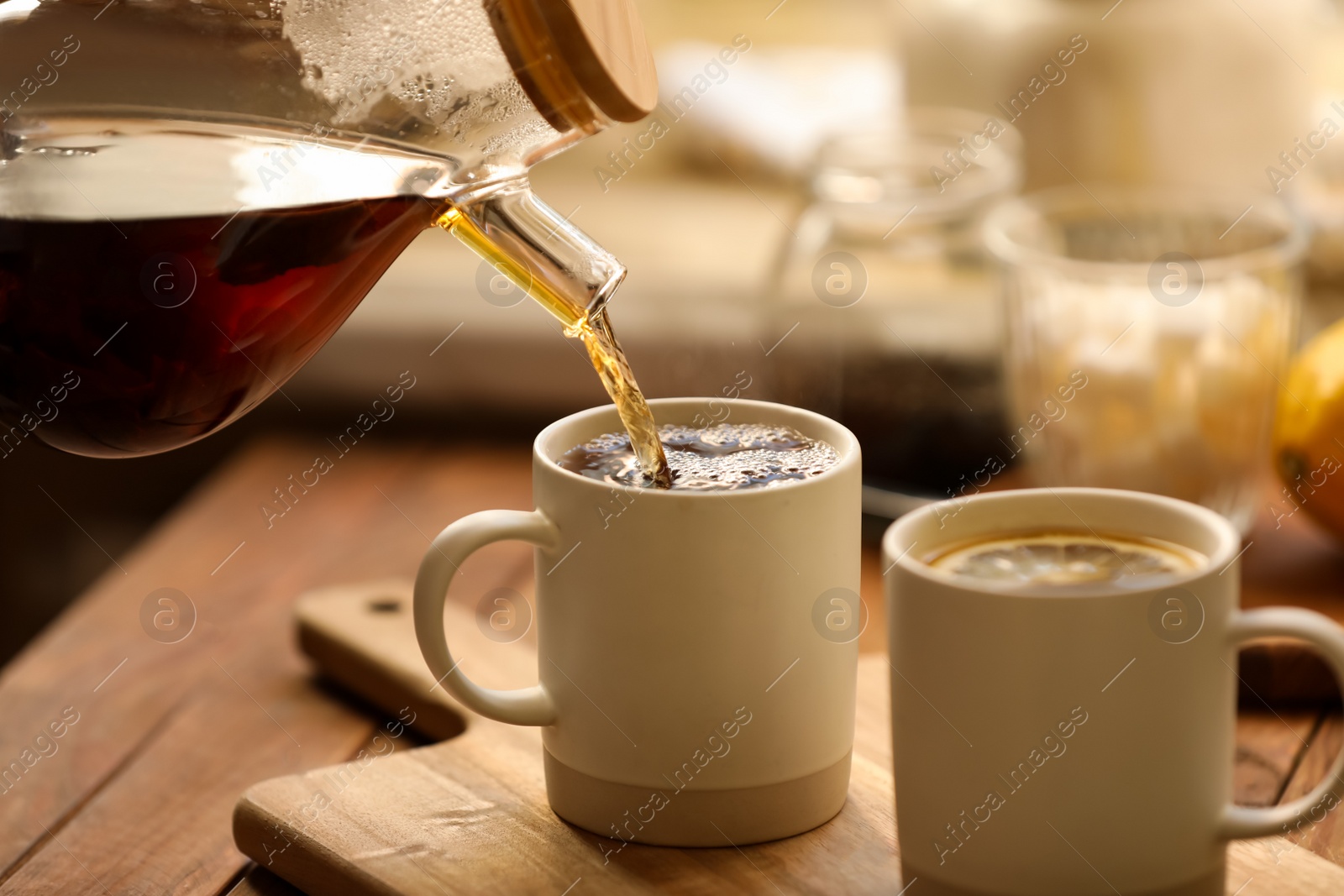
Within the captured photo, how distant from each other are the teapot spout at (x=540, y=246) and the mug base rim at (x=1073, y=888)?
269 mm

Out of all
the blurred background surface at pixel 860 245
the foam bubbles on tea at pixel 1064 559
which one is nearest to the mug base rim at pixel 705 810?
the foam bubbles on tea at pixel 1064 559

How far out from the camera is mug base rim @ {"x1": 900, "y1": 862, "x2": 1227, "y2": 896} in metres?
0.59

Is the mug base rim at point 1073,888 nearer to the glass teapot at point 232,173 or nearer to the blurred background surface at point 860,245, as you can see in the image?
the glass teapot at point 232,173

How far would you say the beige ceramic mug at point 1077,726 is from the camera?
0.57m

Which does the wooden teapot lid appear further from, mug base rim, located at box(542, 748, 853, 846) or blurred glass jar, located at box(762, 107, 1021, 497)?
blurred glass jar, located at box(762, 107, 1021, 497)

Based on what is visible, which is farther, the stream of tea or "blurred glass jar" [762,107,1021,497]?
"blurred glass jar" [762,107,1021,497]

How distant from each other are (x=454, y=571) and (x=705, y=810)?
0.50 feet

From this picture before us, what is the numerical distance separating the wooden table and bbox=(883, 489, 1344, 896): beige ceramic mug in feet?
0.61

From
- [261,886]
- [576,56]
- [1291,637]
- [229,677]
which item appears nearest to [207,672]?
[229,677]

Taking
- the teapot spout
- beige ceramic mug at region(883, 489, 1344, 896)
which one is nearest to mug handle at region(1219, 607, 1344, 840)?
beige ceramic mug at region(883, 489, 1344, 896)

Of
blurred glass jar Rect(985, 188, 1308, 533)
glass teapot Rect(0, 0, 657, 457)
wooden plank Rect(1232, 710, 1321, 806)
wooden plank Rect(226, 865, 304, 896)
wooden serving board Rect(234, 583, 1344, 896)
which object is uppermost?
glass teapot Rect(0, 0, 657, 457)

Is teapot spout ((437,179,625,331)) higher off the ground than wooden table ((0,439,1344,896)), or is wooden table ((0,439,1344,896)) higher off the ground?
teapot spout ((437,179,625,331))

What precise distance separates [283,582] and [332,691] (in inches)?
8.0

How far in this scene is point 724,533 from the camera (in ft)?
2.15
